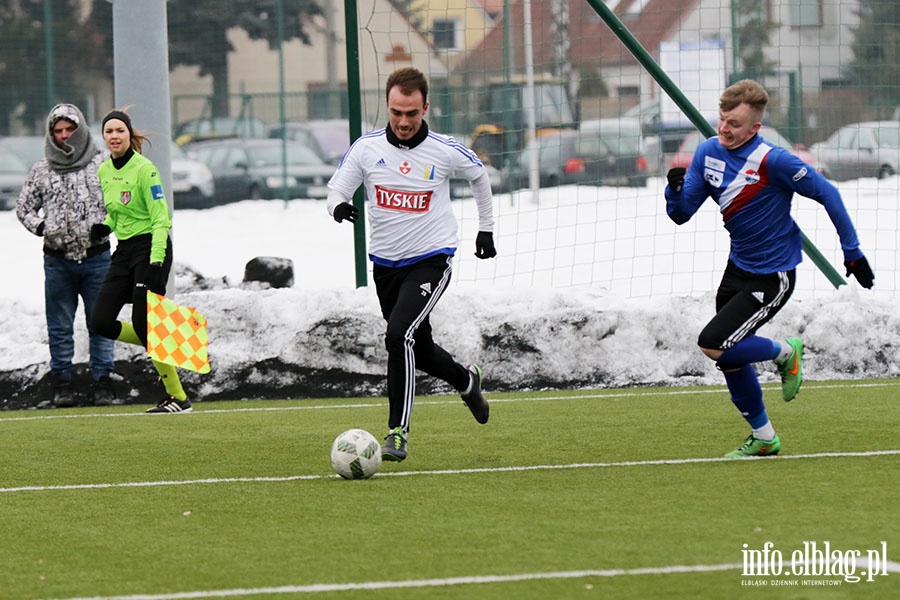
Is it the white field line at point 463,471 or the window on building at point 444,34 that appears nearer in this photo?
the white field line at point 463,471

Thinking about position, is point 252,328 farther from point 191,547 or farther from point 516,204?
point 191,547

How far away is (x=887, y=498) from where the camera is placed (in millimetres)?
6059

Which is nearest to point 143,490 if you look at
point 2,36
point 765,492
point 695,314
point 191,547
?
point 191,547

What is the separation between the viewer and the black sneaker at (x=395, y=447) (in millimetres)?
7363

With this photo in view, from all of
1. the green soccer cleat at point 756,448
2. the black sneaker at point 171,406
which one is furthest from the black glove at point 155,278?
the green soccer cleat at point 756,448

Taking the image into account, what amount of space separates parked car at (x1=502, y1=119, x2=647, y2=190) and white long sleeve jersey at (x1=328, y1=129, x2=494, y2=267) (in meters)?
5.75

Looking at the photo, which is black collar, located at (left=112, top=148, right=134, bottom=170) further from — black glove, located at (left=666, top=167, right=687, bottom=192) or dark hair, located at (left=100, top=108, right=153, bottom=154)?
black glove, located at (left=666, top=167, right=687, bottom=192)

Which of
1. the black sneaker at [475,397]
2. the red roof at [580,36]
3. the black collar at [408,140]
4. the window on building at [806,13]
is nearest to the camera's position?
the black collar at [408,140]

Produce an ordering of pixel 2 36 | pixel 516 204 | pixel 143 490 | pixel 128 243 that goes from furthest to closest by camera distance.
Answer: pixel 2 36 < pixel 516 204 < pixel 128 243 < pixel 143 490

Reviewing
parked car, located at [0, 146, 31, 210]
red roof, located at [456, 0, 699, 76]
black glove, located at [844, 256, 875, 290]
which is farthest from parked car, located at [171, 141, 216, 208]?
black glove, located at [844, 256, 875, 290]

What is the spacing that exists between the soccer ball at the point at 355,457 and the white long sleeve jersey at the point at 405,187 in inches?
42.6

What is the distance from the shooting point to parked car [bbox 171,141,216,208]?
2786 centimetres

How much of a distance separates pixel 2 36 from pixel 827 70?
20.6 meters

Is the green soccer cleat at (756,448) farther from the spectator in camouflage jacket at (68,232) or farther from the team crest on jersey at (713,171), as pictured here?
the spectator in camouflage jacket at (68,232)
